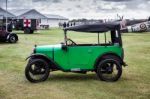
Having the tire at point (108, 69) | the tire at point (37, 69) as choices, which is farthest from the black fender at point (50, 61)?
the tire at point (108, 69)

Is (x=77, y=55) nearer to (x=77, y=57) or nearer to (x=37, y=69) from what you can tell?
(x=77, y=57)

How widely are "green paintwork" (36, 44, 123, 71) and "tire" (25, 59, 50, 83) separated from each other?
317 mm

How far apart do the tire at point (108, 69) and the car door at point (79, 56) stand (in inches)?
17.7

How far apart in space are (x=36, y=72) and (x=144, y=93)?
349 cm

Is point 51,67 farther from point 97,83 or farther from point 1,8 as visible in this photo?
point 1,8

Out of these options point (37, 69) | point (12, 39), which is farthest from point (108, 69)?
point (12, 39)

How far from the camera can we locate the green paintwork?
1063 centimetres

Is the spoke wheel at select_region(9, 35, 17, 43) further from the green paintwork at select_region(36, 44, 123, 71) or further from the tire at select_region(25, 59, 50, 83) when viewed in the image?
the green paintwork at select_region(36, 44, 123, 71)

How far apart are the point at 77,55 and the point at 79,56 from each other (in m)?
0.07

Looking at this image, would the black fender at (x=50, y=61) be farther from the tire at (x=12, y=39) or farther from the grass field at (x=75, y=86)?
the tire at (x=12, y=39)

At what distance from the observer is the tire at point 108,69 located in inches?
414

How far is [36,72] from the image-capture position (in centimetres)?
1089

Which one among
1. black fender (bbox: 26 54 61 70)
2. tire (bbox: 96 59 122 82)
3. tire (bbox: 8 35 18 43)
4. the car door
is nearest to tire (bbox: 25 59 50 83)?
black fender (bbox: 26 54 61 70)

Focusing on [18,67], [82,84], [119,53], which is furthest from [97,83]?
[18,67]
